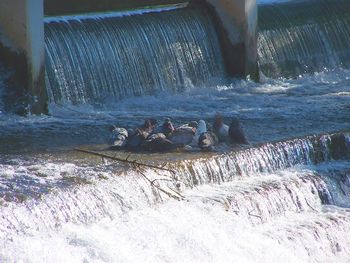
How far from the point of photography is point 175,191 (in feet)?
40.9

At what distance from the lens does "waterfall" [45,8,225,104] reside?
16.7 m

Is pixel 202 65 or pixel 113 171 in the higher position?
pixel 202 65

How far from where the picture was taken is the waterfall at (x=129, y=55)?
54.8ft

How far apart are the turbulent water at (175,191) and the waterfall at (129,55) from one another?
0.09 meters

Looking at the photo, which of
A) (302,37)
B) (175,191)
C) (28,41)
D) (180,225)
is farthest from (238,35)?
(180,225)

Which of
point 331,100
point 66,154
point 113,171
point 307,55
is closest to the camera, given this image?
point 113,171

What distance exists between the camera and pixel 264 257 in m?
12.1

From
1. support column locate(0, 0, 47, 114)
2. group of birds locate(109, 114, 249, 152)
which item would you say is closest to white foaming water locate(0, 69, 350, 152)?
support column locate(0, 0, 47, 114)

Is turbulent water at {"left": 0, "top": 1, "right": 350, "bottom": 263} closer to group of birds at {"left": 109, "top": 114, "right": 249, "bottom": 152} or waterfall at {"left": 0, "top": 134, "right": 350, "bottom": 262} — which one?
waterfall at {"left": 0, "top": 134, "right": 350, "bottom": 262}

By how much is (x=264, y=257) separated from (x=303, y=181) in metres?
1.78

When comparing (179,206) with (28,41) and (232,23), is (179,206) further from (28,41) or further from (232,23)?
(232,23)

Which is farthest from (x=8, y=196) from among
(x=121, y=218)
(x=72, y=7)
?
(x=72, y=7)

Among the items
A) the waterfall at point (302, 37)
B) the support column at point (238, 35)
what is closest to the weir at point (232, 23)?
the support column at point (238, 35)

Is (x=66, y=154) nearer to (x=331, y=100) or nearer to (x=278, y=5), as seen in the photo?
(x=331, y=100)
